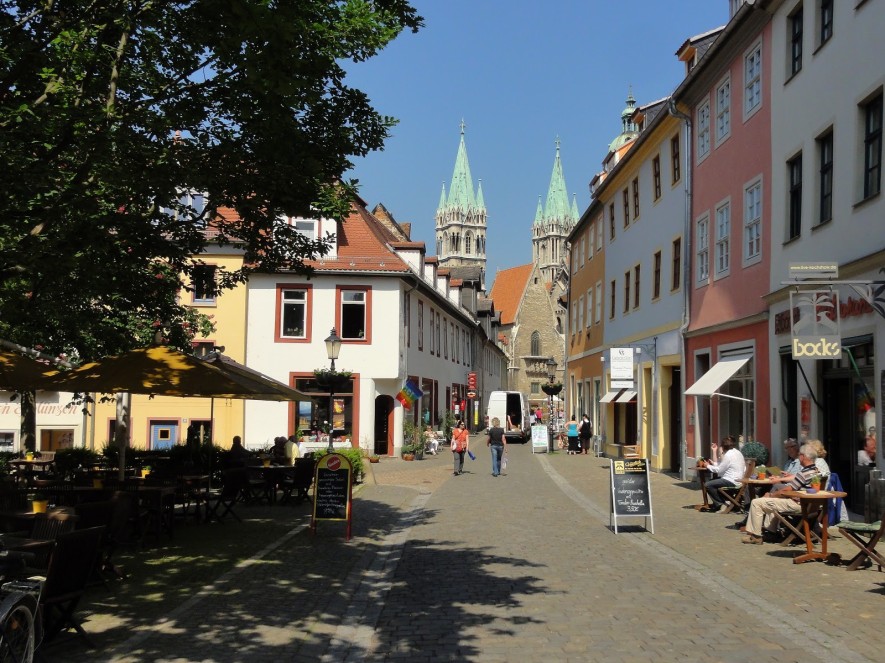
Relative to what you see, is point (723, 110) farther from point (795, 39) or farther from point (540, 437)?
point (540, 437)

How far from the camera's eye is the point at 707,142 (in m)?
22.6

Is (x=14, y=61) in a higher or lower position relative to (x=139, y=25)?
lower

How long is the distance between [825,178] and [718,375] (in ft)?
18.3

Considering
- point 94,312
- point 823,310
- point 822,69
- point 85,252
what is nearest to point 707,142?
point 822,69

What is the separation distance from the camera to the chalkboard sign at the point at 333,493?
1338cm

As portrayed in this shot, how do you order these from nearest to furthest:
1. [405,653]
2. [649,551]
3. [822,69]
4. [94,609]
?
[405,653]
[94,609]
[649,551]
[822,69]

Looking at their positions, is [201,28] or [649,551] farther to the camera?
[649,551]

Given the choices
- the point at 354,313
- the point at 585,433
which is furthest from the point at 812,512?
the point at 585,433

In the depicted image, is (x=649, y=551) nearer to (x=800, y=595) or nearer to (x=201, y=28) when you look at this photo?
(x=800, y=595)

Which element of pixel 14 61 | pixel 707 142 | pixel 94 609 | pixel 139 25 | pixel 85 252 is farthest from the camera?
pixel 707 142

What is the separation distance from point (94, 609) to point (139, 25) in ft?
19.0

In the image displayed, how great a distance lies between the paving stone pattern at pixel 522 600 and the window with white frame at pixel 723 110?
32.6 ft

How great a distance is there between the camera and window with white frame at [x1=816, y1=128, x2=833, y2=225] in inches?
605

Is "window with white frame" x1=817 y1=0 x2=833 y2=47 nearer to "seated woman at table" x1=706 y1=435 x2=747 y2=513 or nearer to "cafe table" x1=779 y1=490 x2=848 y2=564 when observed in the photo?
"seated woman at table" x1=706 y1=435 x2=747 y2=513
